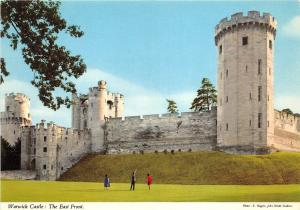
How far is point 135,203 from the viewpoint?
2303 centimetres

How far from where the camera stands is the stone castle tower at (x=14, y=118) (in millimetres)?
70562

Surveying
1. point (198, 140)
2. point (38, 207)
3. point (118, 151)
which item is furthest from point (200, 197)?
point (118, 151)

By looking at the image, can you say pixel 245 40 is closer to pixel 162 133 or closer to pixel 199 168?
pixel 199 168

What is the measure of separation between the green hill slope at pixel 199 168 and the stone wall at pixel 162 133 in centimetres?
304

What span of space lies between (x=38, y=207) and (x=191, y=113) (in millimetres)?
39841

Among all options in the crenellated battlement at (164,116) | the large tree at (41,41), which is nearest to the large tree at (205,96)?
the crenellated battlement at (164,116)

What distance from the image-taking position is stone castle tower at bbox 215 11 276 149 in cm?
5316

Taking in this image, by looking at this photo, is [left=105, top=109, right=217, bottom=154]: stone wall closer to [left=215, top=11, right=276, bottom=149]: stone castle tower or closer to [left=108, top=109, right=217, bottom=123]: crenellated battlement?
[left=108, top=109, right=217, bottom=123]: crenellated battlement

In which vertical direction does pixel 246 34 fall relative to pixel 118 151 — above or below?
above

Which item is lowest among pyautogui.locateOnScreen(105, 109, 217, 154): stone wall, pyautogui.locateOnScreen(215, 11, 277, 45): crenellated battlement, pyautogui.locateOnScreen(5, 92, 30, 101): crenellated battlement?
pyautogui.locateOnScreen(105, 109, 217, 154): stone wall

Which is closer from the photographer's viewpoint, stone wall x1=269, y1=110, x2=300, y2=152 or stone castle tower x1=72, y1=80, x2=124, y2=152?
stone wall x1=269, y1=110, x2=300, y2=152

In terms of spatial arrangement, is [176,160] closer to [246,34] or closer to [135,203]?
[246,34]

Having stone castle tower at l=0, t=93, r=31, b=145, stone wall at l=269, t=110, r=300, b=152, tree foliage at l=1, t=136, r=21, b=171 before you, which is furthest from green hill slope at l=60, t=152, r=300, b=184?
stone castle tower at l=0, t=93, r=31, b=145

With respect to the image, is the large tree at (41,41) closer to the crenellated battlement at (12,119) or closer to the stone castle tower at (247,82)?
the stone castle tower at (247,82)
